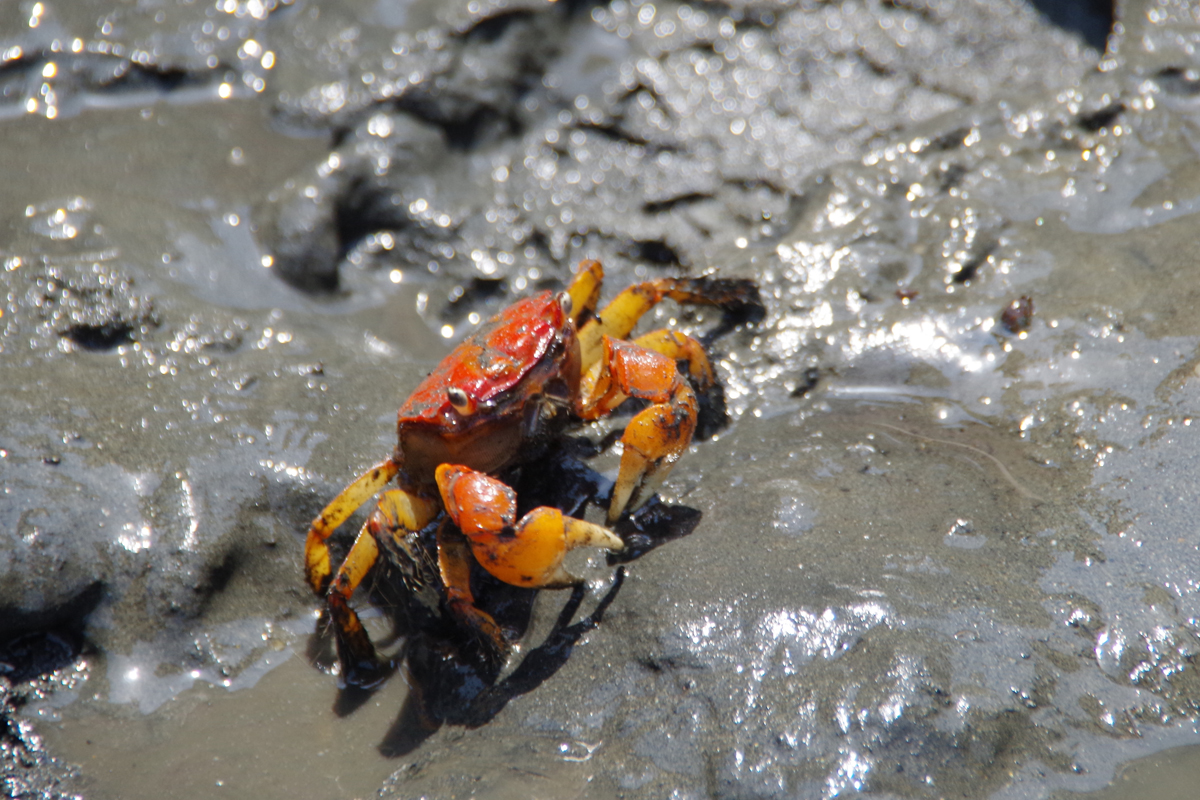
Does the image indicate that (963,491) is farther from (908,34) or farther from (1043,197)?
(908,34)

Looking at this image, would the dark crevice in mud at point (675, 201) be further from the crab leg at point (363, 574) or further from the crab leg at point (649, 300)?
the crab leg at point (363, 574)

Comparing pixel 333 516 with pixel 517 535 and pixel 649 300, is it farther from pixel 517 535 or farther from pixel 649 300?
pixel 649 300

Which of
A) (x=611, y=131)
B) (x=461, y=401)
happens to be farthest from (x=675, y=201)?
(x=461, y=401)

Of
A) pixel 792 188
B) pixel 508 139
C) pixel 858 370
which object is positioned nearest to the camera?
pixel 858 370

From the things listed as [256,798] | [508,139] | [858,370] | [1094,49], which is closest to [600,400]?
[858,370]

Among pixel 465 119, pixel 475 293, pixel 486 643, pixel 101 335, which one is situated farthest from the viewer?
pixel 465 119

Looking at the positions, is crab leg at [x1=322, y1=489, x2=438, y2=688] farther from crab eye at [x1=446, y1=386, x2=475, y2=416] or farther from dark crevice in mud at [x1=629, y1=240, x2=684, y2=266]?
dark crevice in mud at [x1=629, y1=240, x2=684, y2=266]

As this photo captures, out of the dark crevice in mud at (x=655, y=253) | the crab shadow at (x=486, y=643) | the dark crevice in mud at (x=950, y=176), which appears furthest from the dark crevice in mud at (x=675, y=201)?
the crab shadow at (x=486, y=643)
